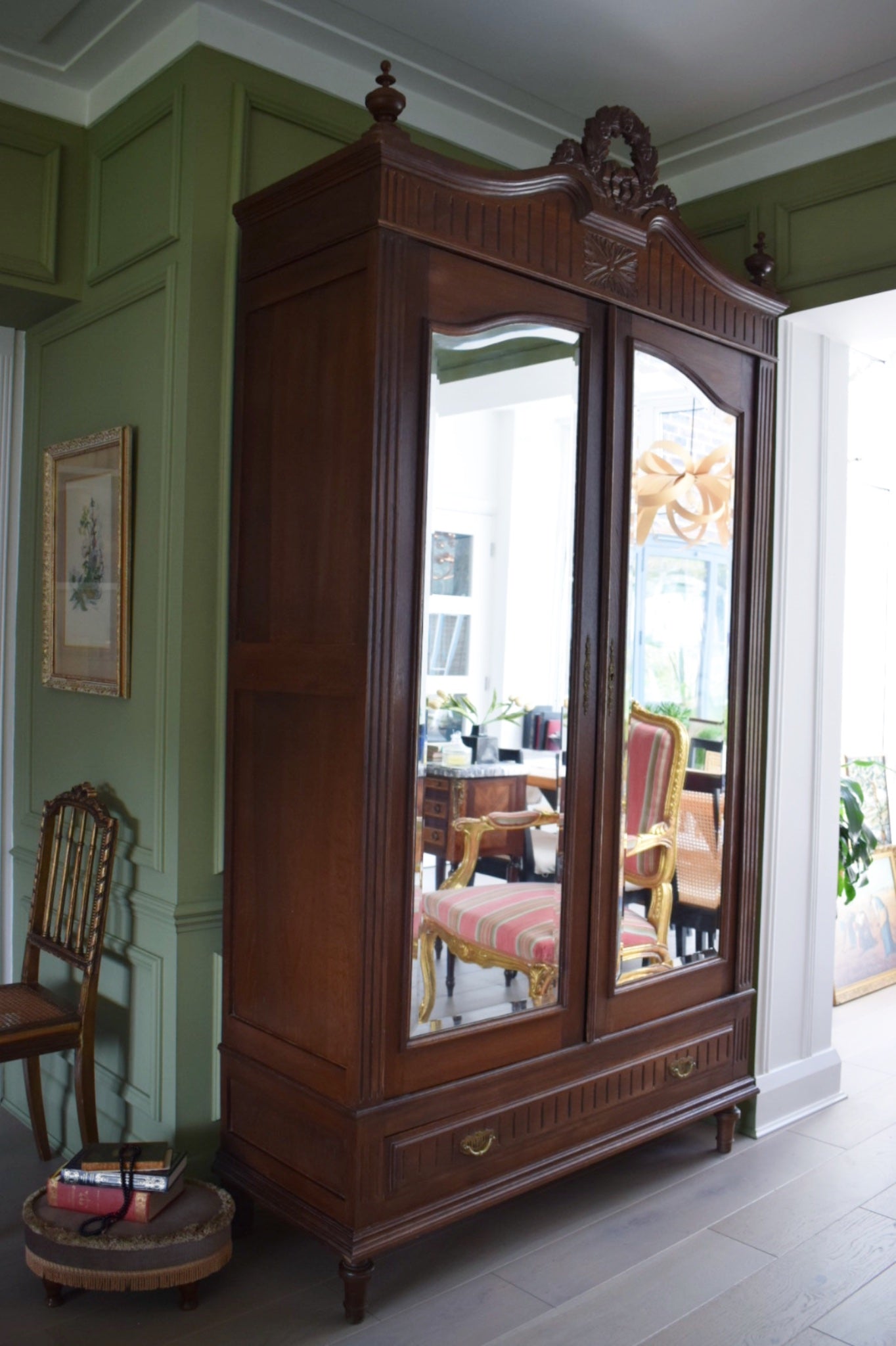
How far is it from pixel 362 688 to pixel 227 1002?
887 mm

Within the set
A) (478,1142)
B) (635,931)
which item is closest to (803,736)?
(635,931)

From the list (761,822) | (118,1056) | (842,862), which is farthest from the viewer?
(842,862)

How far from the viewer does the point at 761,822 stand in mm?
3295

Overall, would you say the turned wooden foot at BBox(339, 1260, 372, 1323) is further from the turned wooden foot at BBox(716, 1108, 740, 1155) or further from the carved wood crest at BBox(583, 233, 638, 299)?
the carved wood crest at BBox(583, 233, 638, 299)

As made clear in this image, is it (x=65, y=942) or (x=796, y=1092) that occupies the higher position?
(x=65, y=942)

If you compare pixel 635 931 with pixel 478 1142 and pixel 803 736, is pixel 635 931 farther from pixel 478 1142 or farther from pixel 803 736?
pixel 803 736

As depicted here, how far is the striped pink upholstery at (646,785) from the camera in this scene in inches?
110

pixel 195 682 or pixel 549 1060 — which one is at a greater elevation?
pixel 195 682

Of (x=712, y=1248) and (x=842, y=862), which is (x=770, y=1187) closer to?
(x=712, y=1248)

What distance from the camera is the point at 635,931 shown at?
9.34 feet

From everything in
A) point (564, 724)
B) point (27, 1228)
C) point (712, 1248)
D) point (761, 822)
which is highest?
point (564, 724)

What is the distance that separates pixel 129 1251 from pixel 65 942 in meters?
0.79

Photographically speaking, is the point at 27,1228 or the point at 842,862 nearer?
the point at 27,1228

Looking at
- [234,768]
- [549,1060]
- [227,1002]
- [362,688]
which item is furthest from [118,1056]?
[362,688]
